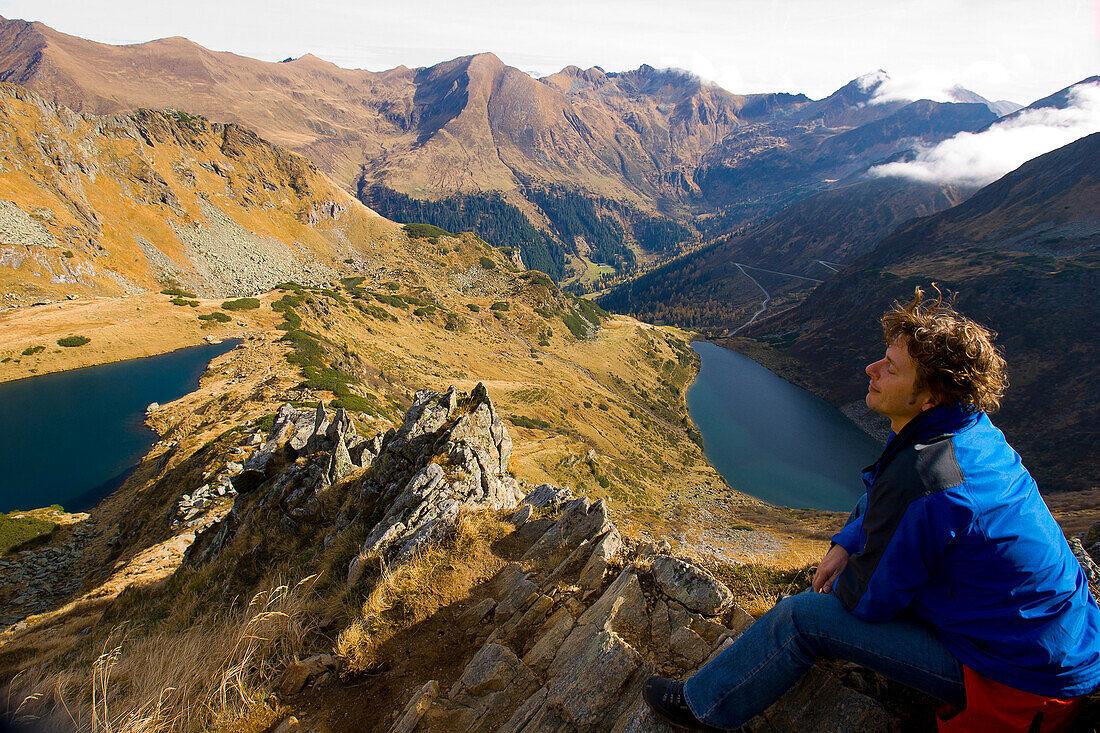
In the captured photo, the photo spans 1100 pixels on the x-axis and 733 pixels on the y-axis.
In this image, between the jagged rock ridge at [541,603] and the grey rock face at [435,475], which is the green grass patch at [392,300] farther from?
the jagged rock ridge at [541,603]

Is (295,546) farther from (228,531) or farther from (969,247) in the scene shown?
(969,247)

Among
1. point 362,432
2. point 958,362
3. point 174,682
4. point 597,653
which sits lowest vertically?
point 362,432

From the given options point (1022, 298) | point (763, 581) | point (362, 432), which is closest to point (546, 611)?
point (763, 581)

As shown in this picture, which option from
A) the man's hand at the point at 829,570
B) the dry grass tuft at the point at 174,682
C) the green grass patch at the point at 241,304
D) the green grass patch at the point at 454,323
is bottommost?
the green grass patch at the point at 454,323

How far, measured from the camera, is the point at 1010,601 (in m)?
3.46

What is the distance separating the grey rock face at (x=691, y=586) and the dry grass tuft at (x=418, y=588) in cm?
358

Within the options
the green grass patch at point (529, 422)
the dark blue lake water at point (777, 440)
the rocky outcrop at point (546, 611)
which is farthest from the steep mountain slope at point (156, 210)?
the dark blue lake water at point (777, 440)

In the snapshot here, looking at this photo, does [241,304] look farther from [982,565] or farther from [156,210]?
[982,565]

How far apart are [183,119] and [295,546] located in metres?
165

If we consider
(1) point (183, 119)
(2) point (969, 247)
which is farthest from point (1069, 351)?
(1) point (183, 119)

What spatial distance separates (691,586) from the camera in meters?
6.56

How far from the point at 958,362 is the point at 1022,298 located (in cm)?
17135

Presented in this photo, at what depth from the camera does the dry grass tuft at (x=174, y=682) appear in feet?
19.0

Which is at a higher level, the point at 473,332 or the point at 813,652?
the point at 813,652
